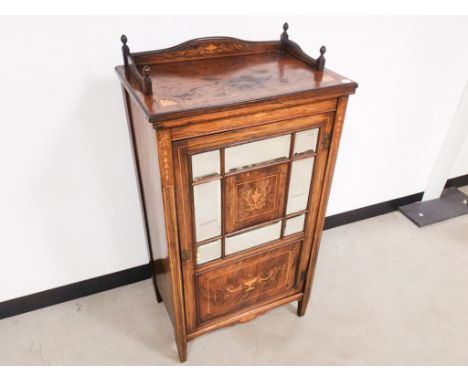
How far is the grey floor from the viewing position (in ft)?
4.92

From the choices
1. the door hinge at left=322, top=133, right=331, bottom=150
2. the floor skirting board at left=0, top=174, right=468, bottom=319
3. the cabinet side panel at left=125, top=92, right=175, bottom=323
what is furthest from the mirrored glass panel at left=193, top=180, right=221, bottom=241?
the floor skirting board at left=0, top=174, right=468, bottom=319

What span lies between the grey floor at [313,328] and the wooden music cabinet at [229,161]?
0.19 meters

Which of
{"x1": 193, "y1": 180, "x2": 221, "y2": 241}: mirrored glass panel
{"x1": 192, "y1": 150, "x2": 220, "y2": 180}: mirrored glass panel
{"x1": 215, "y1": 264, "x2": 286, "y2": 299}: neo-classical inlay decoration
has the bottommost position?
{"x1": 215, "y1": 264, "x2": 286, "y2": 299}: neo-classical inlay decoration

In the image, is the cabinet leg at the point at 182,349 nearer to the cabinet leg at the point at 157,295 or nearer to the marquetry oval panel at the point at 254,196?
the cabinet leg at the point at 157,295

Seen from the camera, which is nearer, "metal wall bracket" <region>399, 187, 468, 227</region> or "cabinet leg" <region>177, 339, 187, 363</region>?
"cabinet leg" <region>177, 339, 187, 363</region>

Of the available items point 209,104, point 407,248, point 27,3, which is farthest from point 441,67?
point 27,3

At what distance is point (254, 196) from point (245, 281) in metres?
0.39

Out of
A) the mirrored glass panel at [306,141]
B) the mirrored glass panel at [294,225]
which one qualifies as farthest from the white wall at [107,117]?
the mirrored glass panel at [294,225]

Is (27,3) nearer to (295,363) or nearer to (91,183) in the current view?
(91,183)

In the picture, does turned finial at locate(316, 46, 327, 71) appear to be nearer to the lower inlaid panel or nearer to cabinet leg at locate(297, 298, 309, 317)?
the lower inlaid panel

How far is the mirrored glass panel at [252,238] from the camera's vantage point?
4.04 ft

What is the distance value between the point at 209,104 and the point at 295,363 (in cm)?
111

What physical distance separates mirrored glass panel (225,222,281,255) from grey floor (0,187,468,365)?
525mm

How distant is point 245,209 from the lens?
1171 mm
